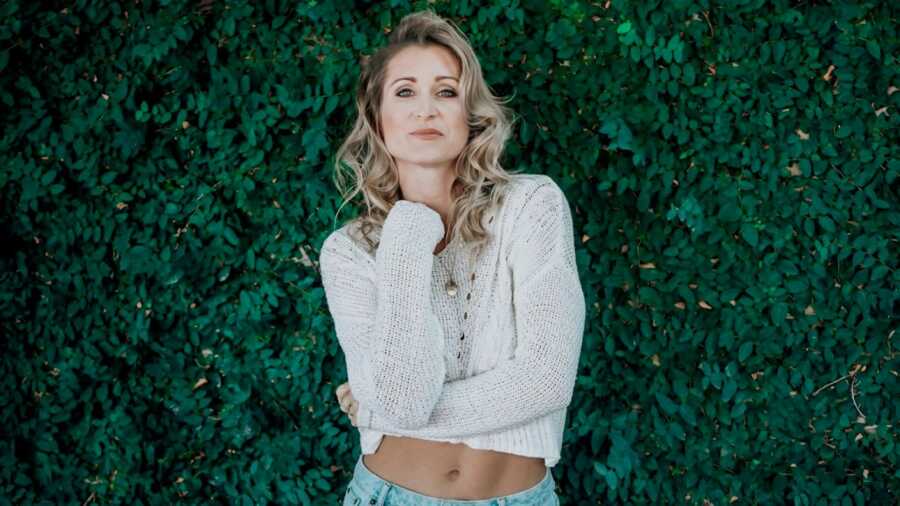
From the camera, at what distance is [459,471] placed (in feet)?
6.34

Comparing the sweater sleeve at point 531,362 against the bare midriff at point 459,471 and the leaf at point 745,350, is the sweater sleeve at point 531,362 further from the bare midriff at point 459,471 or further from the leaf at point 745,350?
the leaf at point 745,350

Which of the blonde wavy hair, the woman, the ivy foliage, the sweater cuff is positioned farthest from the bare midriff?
the ivy foliage

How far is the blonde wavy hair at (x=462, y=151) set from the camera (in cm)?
208

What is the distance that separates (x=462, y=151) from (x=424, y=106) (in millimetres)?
173

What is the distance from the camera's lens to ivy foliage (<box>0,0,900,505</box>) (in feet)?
8.61

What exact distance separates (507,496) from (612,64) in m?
1.54

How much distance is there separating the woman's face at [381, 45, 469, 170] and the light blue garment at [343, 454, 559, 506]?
2.82 ft

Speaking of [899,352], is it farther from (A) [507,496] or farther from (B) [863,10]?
(A) [507,496]

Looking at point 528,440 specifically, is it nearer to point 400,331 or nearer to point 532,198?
point 400,331

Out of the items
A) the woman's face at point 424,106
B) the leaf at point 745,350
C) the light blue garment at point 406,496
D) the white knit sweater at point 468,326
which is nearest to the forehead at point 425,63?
the woman's face at point 424,106

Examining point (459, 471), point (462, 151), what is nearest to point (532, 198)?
point (462, 151)

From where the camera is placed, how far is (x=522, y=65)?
2.78 metres

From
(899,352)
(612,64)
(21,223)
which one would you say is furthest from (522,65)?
(21,223)

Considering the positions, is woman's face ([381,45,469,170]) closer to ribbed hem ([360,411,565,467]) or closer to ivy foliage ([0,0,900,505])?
ivy foliage ([0,0,900,505])
